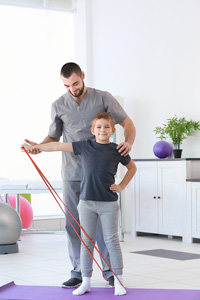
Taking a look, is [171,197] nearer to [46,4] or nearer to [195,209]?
[195,209]

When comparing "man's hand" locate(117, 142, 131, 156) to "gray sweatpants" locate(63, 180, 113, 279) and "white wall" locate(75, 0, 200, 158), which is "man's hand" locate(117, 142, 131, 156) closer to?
"gray sweatpants" locate(63, 180, 113, 279)

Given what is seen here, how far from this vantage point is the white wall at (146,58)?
21.2 feet

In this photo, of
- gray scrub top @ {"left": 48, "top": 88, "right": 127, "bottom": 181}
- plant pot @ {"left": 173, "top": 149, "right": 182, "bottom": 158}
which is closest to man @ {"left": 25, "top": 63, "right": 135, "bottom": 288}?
gray scrub top @ {"left": 48, "top": 88, "right": 127, "bottom": 181}

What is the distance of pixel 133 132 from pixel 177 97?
3.29 m

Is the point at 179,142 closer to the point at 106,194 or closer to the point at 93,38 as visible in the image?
the point at 93,38

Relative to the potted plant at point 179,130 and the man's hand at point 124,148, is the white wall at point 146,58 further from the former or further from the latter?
the man's hand at point 124,148

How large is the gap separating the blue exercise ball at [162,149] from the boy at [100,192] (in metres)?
3.22

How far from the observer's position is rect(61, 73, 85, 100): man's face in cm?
323

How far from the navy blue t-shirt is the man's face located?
31 centimetres

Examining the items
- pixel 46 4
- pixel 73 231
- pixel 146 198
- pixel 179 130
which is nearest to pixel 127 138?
pixel 73 231

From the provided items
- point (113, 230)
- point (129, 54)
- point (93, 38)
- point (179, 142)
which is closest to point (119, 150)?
point (113, 230)

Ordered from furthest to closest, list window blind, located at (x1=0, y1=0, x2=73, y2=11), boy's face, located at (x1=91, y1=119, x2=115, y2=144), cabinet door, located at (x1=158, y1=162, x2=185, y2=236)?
window blind, located at (x1=0, y1=0, x2=73, y2=11) < cabinet door, located at (x1=158, y1=162, x2=185, y2=236) < boy's face, located at (x1=91, y1=119, x2=115, y2=144)

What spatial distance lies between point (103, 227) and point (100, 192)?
0.22 metres

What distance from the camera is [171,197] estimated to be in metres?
6.26
